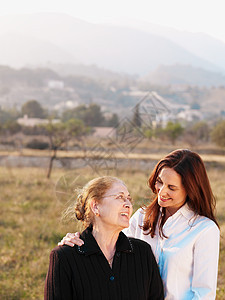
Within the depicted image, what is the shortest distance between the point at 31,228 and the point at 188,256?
621 cm

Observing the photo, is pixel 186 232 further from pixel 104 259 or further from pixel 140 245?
pixel 104 259

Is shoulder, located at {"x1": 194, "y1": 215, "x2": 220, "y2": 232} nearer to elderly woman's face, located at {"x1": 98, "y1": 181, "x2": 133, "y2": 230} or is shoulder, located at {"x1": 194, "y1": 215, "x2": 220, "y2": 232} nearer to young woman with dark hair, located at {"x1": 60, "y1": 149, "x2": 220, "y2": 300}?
young woman with dark hair, located at {"x1": 60, "y1": 149, "x2": 220, "y2": 300}

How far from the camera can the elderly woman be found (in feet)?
6.06

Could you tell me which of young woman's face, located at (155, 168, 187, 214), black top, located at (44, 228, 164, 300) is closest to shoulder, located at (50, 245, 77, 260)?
black top, located at (44, 228, 164, 300)

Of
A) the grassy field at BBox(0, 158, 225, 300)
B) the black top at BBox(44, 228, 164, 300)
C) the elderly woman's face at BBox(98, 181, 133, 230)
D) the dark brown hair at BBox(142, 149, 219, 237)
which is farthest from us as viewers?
the grassy field at BBox(0, 158, 225, 300)

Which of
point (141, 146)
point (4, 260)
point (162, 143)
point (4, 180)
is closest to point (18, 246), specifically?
point (4, 260)

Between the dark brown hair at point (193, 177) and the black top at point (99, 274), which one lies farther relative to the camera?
the dark brown hair at point (193, 177)

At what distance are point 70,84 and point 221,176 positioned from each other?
8800 centimetres

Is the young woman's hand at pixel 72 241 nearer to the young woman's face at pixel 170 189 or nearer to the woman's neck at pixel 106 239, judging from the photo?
the woman's neck at pixel 106 239

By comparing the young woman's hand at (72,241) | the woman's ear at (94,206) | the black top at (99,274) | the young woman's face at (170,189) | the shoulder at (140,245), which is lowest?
the black top at (99,274)

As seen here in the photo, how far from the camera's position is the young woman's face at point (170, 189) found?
211 cm

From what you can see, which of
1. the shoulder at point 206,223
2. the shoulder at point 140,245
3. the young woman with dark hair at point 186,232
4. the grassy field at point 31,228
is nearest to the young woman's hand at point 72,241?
the young woman with dark hair at point 186,232

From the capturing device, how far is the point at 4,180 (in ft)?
44.3

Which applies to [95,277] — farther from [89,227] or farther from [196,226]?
[196,226]
